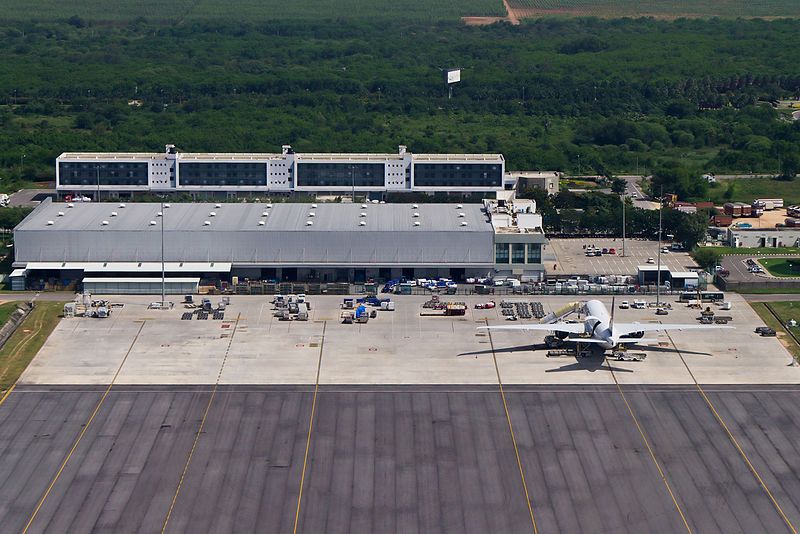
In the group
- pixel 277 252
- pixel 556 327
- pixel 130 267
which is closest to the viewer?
pixel 556 327

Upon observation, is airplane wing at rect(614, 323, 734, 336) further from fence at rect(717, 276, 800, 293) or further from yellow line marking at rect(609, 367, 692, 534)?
fence at rect(717, 276, 800, 293)

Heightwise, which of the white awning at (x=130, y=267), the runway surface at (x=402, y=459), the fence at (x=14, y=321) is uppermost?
the white awning at (x=130, y=267)

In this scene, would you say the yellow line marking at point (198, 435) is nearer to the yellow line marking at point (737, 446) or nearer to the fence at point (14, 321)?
the fence at point (14, 321)

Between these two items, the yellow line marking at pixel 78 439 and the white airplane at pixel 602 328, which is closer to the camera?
the yellow line marking at pixel 78 439

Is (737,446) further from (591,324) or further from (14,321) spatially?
(14,321)

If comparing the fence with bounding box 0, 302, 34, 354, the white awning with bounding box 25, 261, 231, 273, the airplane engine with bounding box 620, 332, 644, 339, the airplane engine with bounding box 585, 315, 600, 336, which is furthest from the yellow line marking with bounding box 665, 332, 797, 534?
the fence with bounding box 0, 302, 34, 354

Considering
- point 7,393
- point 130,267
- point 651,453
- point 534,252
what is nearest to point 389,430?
point 651,453

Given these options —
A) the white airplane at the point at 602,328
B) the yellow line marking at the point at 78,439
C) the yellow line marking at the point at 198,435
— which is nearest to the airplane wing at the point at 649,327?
the white airplane at the point at 602,328
